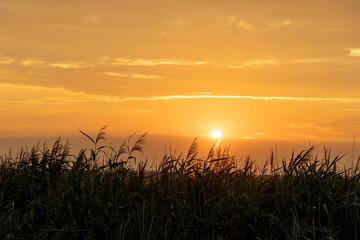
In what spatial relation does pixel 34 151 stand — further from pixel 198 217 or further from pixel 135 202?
pixel 198 217

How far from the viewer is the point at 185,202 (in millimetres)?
9234

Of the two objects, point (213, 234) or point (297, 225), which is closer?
point (297, 225)

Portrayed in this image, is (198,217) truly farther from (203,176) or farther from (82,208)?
(82,208)

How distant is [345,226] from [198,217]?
2.57 metres

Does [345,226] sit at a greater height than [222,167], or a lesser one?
lesser

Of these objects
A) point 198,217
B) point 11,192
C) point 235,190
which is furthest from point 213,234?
point 11,192

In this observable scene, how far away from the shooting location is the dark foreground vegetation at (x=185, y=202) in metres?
8.51

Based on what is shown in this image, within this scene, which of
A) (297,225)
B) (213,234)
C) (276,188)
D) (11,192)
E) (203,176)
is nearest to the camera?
(297,225)

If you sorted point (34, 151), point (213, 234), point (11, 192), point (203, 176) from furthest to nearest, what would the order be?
point (34, 151), point (11, 192), point (203, 176), point (213, 234)

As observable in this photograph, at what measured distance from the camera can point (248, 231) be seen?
848 cm

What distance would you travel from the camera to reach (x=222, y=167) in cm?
1036

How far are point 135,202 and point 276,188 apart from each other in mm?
2674

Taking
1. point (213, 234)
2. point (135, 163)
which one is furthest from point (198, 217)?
point (135, 163)

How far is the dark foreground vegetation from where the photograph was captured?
8508 mm
